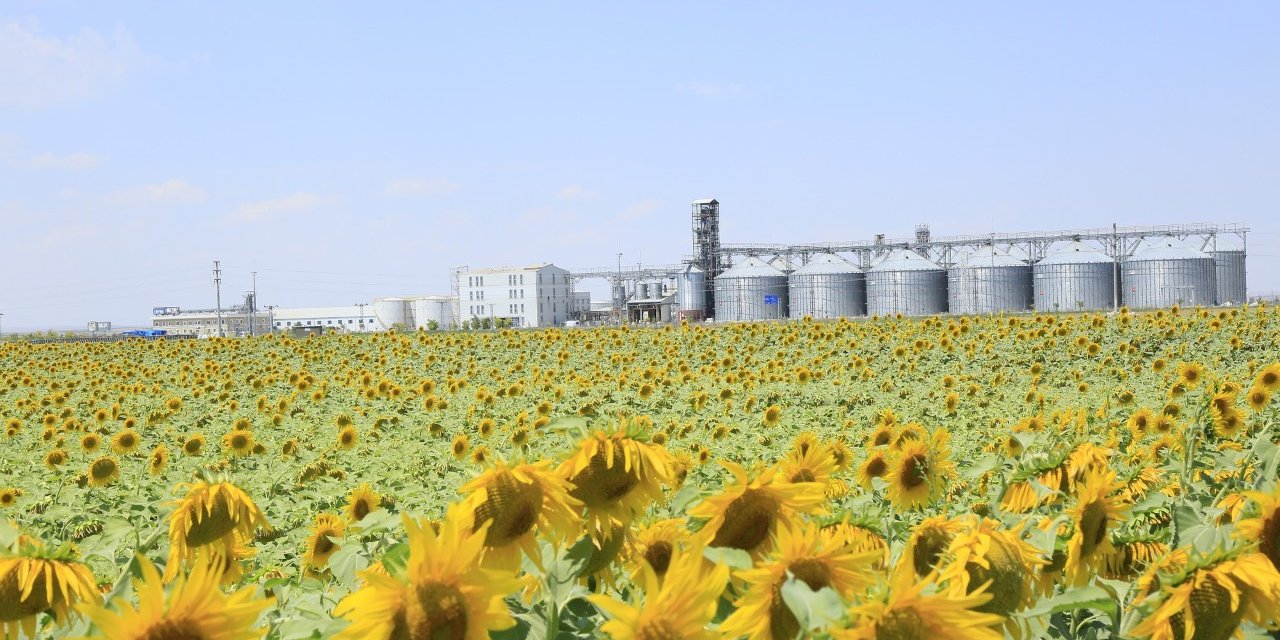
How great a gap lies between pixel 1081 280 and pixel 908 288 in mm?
10138

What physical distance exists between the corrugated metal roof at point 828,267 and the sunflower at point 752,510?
232 ft

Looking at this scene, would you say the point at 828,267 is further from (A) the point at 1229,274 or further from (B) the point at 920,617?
(B) the point at 920,617

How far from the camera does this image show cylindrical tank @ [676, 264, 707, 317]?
7744cm

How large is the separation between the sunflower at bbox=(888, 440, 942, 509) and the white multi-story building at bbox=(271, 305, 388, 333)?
124 m

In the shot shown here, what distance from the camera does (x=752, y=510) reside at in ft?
5.63

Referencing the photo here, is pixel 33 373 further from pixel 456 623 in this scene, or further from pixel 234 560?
pixel 456 623

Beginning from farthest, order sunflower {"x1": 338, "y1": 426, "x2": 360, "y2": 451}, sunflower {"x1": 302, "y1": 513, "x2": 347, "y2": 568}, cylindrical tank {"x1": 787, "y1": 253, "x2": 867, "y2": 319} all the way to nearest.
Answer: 1. cylindrical tank {"x1": 787, "y1": 253, "x2": 867, "y2": 319}
2. sunflower {"x1": 338, "y1": 426, "x2": 360, "y2": 451}
3. sunflower {"x1": 302, "y1": 513, "x2": 347, "y2": 568}

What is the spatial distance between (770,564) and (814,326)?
20.4m

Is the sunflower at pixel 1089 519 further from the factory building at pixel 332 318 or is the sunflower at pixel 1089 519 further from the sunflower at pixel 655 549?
the factory building at pixel 332 318

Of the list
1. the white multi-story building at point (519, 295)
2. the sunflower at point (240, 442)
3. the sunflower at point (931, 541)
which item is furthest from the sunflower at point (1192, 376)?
the white multi-story building at point (519, 295)

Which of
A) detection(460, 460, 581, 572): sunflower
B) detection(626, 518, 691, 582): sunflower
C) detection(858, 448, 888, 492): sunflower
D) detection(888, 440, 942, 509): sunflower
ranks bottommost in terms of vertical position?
detection(858, 448, 888, 492): sunflower

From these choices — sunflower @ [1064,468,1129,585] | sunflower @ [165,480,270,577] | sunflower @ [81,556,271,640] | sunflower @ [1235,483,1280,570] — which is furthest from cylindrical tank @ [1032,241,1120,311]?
sunflower @ [81,556,271,640]

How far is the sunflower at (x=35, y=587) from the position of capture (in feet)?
5.68

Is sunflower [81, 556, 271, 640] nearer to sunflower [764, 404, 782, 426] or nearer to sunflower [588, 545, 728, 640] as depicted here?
sunflower [588, 545, 728, 640]
